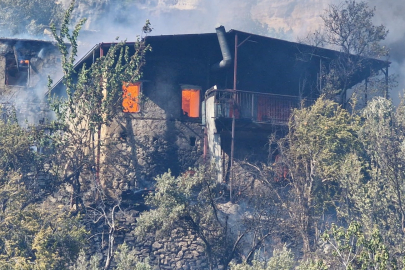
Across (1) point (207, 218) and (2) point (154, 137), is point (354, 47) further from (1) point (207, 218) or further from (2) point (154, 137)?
(1) point (207, 218)

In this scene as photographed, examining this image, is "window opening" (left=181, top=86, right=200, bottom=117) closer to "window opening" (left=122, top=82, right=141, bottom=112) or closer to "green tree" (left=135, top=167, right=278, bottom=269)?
"window opening" (left=122, top=82, right=141, bottom=112)

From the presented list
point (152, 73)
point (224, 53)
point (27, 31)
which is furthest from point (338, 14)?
point (27, 31)

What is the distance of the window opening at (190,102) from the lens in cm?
2472

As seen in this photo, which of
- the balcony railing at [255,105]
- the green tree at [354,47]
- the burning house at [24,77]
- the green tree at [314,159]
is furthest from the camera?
the burning house at [24,77]

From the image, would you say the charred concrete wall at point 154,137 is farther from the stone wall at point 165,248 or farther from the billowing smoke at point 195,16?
the billowing smoke at point 195,16

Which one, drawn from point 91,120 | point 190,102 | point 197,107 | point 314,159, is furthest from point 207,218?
point 190,102

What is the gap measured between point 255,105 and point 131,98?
223 inches

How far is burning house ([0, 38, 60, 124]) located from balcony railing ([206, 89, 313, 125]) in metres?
12.7

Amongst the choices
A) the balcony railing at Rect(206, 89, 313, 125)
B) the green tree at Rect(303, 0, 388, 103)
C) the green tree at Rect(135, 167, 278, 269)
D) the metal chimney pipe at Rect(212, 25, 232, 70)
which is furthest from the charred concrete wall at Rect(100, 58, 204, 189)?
the green tree at Rect(303, 0, 388, 103)

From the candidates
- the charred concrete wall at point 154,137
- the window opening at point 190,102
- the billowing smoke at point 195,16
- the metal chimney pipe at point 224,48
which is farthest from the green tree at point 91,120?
the billowing smoke at point 195,16

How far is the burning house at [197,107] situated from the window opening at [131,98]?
0.15 feet

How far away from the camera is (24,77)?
103 ft

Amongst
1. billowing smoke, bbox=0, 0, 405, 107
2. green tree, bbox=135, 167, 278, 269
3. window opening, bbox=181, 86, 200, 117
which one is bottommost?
green tree, bbox=135, 167, 278, 269

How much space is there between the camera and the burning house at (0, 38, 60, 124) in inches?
1219
